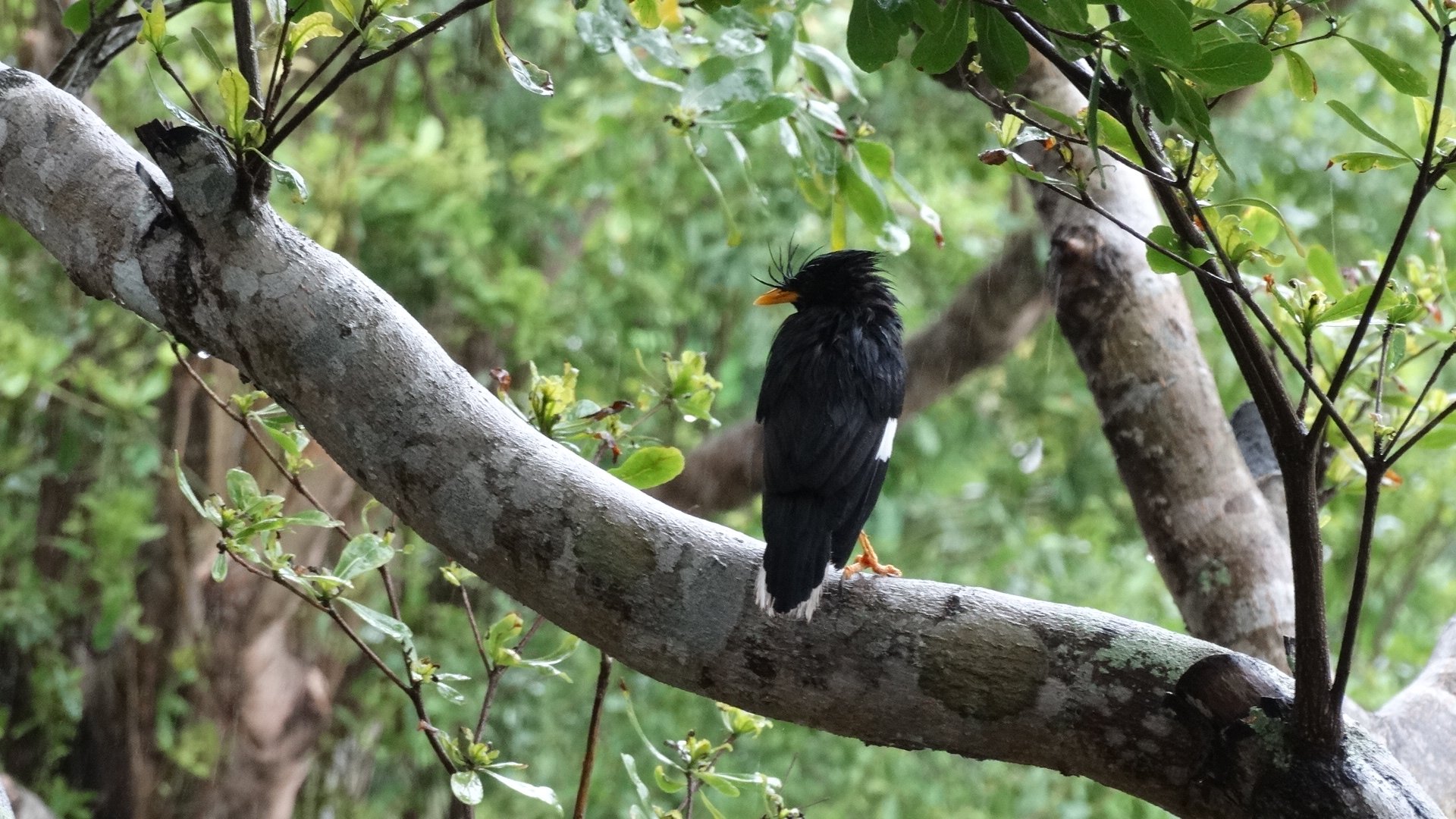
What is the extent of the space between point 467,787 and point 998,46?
92 centimetres

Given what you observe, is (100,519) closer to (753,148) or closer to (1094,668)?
(753,148)

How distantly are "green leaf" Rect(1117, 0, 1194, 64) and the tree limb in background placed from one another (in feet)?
9.03

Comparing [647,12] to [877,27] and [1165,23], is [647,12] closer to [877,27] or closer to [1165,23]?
[877,27]

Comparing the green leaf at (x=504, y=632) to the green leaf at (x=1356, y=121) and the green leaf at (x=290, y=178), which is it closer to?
the green leaf at (x=290, y=178)

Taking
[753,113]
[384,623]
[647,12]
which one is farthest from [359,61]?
[753,113]

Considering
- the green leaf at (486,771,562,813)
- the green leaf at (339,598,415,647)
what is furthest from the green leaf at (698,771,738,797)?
the green leaf at (339,598,415,647)

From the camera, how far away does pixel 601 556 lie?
1188 millimetres

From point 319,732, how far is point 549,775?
0.78 meters

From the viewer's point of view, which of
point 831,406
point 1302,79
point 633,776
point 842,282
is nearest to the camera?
point 1302,79

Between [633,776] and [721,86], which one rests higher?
[721,86]

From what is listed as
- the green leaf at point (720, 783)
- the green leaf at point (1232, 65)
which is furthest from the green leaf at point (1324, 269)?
the green leaf at point (720, 783)

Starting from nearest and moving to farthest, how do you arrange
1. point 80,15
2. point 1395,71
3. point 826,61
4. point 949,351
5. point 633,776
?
point 1395,71 → point 633,776 → point 80,15 → point 826,61 → point 949,351

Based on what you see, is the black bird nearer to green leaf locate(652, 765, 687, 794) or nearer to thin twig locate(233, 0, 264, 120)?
green leaf locate(652, 765, 687, 794)

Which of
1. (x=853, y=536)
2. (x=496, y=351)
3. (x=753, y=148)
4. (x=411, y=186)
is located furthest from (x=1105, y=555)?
(x=853, y=536)
